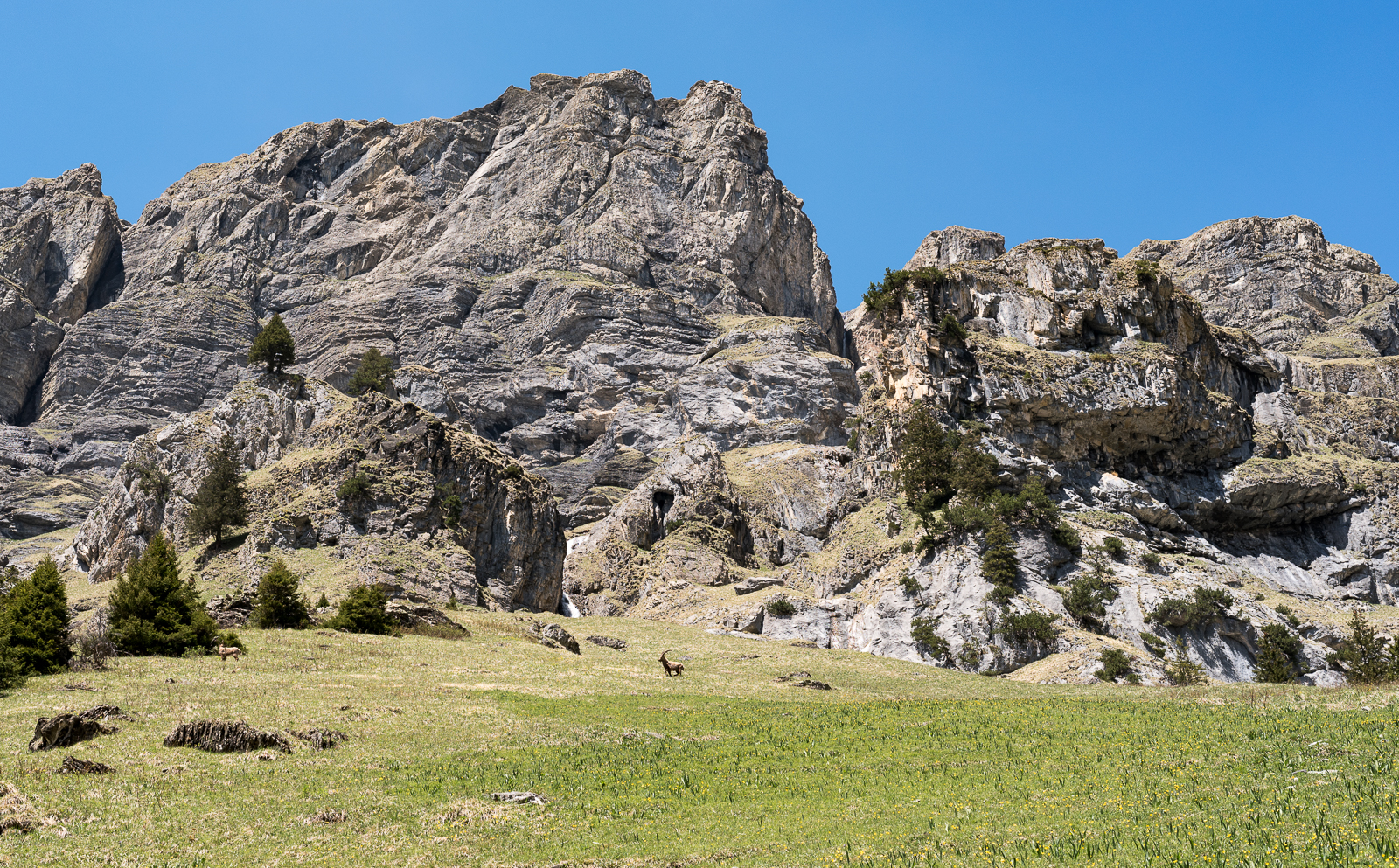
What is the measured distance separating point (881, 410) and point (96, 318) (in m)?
156

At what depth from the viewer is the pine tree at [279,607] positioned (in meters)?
45.3

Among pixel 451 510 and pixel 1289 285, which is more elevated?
pixel 1289 285

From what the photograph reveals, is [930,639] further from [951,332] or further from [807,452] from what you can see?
[807,452]

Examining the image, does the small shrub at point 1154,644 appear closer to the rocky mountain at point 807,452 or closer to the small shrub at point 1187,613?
the rocky mountain at point 807,452

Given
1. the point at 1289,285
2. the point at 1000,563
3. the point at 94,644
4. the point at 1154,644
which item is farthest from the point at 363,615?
the point at 1289,285

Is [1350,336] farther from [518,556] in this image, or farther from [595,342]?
[518,556]

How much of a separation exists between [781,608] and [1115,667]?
27.1 m

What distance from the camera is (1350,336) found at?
15562 cm

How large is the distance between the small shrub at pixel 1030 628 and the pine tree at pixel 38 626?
53527mm

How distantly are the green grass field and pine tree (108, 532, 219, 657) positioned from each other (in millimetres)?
1731

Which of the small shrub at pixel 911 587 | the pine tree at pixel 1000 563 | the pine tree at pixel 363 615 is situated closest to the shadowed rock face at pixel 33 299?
the pine tree at pixel 363 615

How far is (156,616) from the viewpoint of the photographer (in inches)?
1462

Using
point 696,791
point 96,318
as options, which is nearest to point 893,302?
point 696,791

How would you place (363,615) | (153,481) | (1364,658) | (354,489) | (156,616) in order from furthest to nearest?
1. (153,481)
2. (354,489)
3. (1364,658)
4. (363,615)
5. (156,616)
